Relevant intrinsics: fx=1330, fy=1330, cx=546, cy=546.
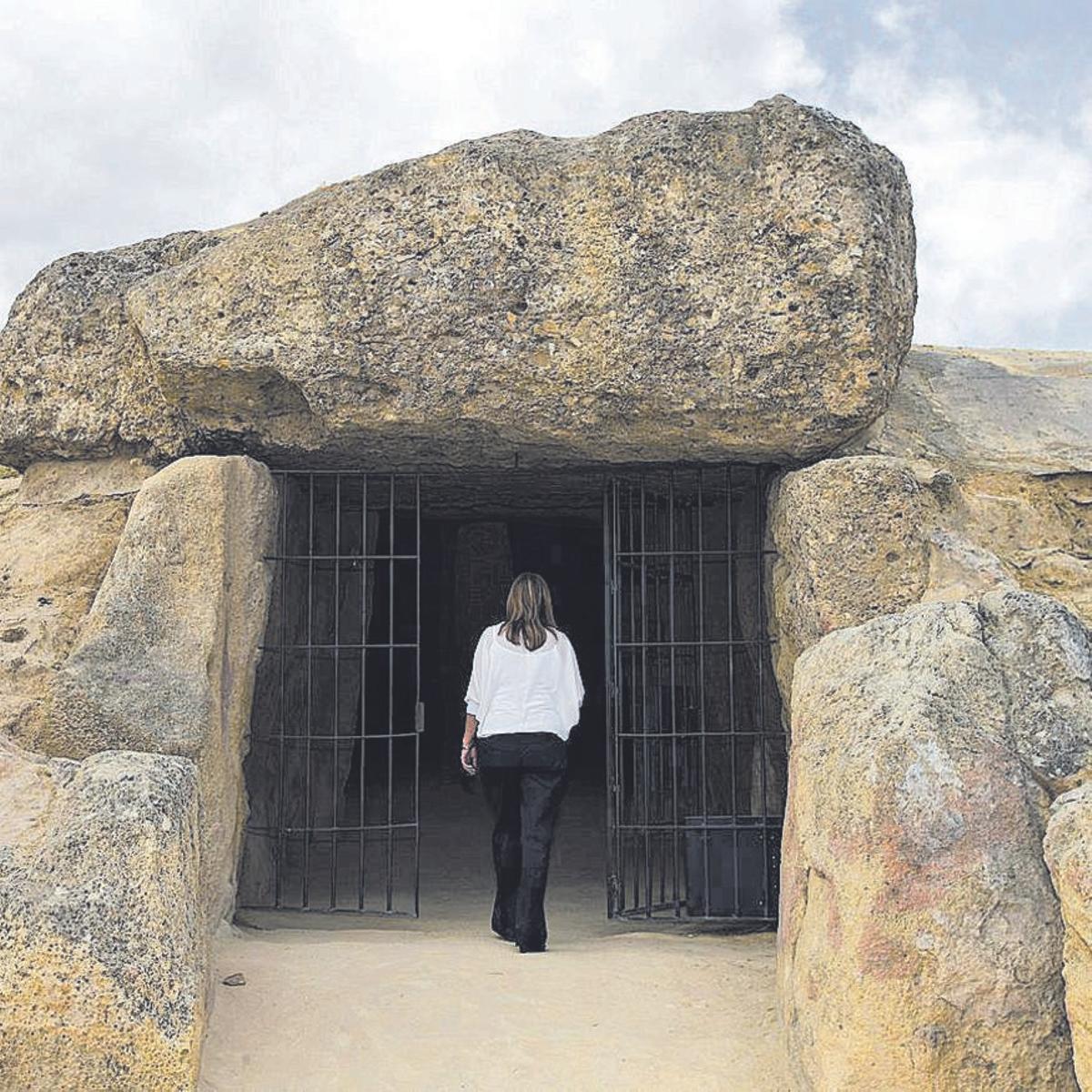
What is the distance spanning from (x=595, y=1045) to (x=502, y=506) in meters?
4.51

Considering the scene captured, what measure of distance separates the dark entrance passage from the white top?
469mm

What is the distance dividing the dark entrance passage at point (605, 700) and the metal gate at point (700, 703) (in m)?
0.01

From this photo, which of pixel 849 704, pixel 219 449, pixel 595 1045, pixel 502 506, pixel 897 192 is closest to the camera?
pixel 849 704

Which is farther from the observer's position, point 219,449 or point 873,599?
point 219,449

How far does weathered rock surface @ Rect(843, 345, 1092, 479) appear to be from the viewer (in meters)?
5.81

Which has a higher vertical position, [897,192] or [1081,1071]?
[897,192]

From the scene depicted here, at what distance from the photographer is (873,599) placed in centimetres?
517

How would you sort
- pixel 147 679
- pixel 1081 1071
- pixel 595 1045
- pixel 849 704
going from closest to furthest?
pixel 1081 1071 < pixel 849 704 < pixel 595 1045 < pixel 147 679

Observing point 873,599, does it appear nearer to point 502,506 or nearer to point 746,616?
point 746,616

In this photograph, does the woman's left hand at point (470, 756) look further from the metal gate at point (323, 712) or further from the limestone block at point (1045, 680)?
the limestone block at point (1045, 680)

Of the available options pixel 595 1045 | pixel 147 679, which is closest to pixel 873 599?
pixel 595 1045

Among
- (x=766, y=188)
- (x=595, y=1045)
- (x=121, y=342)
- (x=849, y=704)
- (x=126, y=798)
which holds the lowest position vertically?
(x=595, y=1045)

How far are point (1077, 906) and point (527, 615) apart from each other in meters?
2.53

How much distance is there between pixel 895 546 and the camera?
5176 millimetres
